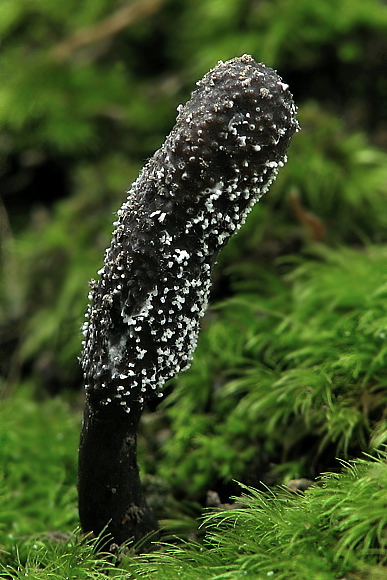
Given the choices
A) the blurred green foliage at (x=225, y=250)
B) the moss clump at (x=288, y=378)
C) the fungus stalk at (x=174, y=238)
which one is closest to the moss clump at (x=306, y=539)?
the blurred green foliage at (x=225, y=250)

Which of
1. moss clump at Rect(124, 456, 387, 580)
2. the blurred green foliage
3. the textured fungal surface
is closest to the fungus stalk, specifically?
the textured fungal surface

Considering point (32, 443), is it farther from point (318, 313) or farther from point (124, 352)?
point (318, 313)

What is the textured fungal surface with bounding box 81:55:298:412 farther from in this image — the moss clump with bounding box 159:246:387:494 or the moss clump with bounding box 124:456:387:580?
the moss clump with bounding box 159:246:387:494

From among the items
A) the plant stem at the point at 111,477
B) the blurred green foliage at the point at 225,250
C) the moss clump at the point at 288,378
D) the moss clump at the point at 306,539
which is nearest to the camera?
the moss clump at the point at 306,539

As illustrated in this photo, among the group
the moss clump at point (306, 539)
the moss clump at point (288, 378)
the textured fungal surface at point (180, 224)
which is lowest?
the moss clump at point (306, 539)

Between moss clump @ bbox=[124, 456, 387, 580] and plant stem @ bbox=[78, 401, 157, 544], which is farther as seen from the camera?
plant stem @ bbox=[78, 401, 157, 544]

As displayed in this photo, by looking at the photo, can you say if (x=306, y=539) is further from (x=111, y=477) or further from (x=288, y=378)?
(x=288, y=378)

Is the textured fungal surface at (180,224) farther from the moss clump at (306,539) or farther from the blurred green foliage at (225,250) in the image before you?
the blurred green foliage at (225,250)
